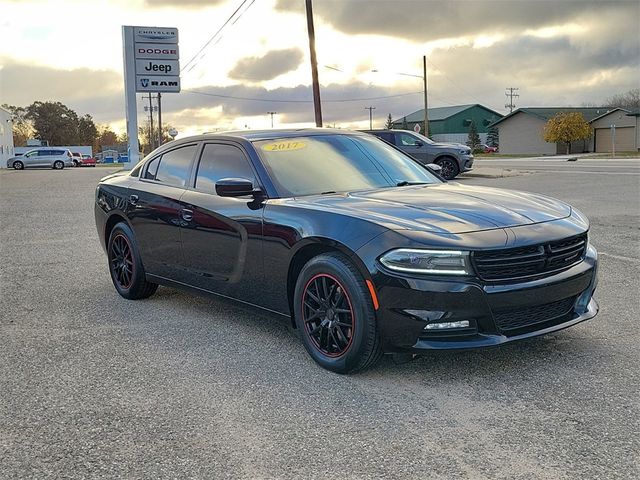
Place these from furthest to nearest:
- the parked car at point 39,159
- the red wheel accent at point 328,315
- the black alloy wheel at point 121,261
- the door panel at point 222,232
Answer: the parked car at point 39,159 < the black alloy wheel at point 121,261 < the door panel at point 222,232 < the red wheel accent at point 328,315

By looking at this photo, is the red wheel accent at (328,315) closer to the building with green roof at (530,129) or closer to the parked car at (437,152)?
the parked car at (437,152)

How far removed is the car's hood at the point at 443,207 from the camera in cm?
393

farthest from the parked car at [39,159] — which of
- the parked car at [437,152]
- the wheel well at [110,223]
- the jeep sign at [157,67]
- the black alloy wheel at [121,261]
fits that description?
the black alloy wheel at [121,261]

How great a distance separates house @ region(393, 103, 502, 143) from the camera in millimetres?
103312

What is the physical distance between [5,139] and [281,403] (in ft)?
289

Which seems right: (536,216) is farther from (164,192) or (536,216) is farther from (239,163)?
(164,192)

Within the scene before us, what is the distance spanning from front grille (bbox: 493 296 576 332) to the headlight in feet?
1.13

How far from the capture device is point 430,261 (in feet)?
12.3

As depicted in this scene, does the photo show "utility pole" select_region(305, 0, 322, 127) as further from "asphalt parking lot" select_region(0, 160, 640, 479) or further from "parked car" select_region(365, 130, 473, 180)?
"asphalt parking lot" select_region(0, 160, 640, 479)

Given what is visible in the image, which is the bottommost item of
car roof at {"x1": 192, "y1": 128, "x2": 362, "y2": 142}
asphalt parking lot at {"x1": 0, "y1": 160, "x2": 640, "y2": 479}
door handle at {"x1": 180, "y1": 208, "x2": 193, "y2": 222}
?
asphalt parking lot at {"x1": 0, "y1": 160, "x2": 640, "y2": 479}

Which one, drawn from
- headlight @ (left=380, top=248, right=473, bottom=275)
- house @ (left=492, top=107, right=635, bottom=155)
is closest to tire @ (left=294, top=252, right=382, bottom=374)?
headlight @ (left=380, top=248, right=473, bottom=275)

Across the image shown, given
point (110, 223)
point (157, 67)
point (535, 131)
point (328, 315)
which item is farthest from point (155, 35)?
point (535, 131)

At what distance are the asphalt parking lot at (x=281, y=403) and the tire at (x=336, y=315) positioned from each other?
13 centimetres

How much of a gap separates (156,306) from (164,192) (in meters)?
1.06
